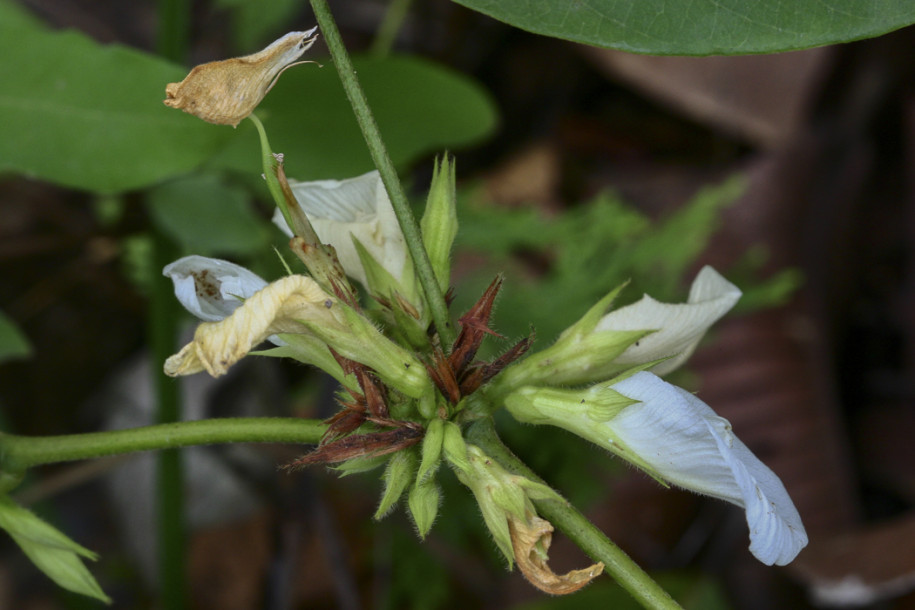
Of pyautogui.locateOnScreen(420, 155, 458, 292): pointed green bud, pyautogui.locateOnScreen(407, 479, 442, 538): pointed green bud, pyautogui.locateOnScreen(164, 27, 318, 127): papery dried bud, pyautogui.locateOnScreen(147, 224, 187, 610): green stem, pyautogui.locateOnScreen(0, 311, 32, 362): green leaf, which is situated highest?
pyautogui.locateOnScreen(164, 27, 318, 127): papery dried bud

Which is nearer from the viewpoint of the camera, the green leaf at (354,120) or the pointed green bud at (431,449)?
the pointed green bud at (431,449)

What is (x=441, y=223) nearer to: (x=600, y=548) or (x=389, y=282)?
(x=389, y=282)

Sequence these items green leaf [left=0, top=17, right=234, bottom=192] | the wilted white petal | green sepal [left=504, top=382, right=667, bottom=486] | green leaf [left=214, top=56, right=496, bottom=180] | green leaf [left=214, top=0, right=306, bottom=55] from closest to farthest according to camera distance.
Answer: the wilted white petal
green sepal [left=504, top=382, right=667, bottom=486]
green leaf [left=0, top=17, right=234, bottom=192]
green leaf [left=214, top=56, right=496, bottom=180]
green leaf [left=214, top=0, right=306, bottom=55]

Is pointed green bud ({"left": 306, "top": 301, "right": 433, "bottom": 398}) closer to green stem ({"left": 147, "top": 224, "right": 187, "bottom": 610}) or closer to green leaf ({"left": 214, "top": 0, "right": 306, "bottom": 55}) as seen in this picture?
green stem ({"left": 147, "top": 224, "right": 187, "bottom": 610})

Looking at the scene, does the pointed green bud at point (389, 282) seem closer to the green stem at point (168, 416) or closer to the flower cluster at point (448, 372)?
the flower cluster at point (448, 372)

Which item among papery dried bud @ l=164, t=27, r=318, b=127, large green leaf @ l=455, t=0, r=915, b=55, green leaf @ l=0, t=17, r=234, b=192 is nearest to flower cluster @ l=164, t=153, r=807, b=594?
papery dried bud @ l=164, t=27, r=318, b=127

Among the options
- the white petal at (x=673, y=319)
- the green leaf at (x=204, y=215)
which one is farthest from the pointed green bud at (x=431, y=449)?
the green leaf at (x=204, y=215)

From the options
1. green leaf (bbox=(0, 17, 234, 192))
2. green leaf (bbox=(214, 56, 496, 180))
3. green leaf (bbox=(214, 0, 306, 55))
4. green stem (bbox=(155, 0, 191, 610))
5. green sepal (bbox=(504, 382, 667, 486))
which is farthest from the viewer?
green leaf (bbox=(214, 0, 306, 55))

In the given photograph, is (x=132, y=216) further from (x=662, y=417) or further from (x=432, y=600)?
(x=662, y=417)
